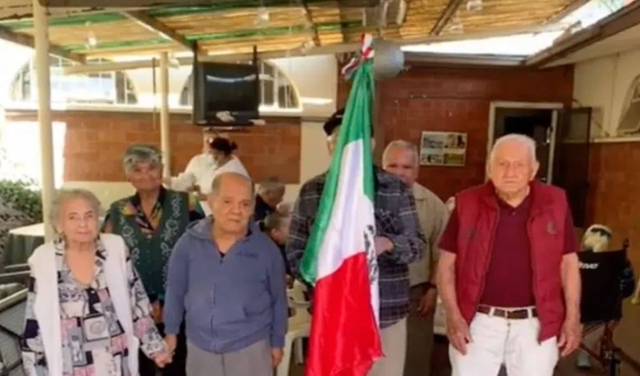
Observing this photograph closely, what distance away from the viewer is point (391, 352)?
2.26 m

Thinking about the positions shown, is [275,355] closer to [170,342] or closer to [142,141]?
[170,342]

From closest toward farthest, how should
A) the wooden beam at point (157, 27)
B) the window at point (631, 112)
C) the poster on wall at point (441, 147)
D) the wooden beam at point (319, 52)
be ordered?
the wooden beam at point (157, 27) → the wooden beam at point (319, 52) → the window at point (631, 112) → the poster on wall at point (441, 147)

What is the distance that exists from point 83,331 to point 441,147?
6234 mm

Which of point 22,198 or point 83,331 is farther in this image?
point 22,198

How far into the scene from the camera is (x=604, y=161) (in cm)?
679

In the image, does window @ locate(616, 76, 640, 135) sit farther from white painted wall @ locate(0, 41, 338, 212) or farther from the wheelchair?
the wheelchair

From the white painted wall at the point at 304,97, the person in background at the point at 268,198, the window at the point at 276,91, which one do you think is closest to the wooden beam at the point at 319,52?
the white painted wall at the point at 304,97

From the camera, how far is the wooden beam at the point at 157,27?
Result: 174 inches

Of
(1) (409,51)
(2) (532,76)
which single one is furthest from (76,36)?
(2) (532,76)

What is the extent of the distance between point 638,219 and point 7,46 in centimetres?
698

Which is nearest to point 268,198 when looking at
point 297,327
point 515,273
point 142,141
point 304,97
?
point 297,327

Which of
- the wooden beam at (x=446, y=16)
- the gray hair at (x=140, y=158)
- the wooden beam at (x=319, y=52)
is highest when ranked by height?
the wooden beam at (x=446, y=16)

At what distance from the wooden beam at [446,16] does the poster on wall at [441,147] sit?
1608 millimetres

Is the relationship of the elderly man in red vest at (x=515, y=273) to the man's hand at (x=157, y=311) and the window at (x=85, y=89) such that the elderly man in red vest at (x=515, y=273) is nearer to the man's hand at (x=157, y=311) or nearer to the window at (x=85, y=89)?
the man's hand at (x=157, y=311)
